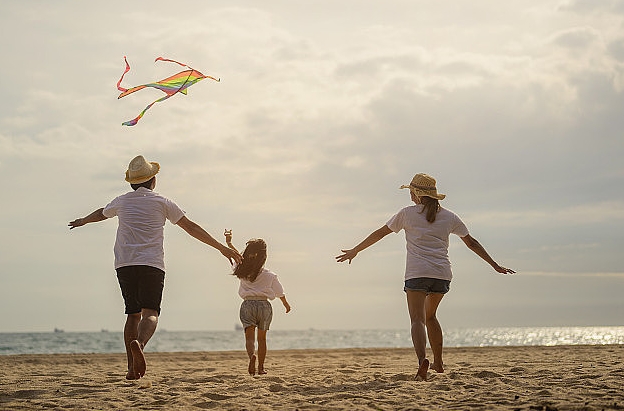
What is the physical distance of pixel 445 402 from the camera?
17.9ft

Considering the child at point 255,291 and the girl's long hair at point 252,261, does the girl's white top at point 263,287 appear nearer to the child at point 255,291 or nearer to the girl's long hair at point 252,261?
the child at point 255,291

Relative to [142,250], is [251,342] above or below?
below

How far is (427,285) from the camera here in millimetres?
7613

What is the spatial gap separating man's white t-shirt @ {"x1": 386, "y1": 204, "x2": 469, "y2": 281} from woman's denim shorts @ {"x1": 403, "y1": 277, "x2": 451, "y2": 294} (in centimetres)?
4

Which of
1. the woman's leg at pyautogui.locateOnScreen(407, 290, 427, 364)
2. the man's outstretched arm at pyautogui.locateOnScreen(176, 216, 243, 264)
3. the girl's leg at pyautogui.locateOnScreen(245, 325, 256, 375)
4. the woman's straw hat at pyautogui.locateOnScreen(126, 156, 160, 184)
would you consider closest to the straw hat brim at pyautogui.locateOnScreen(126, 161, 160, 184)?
the woman's straw hat at pyautogui.locateOnScreen(126, 156, 160, 184)

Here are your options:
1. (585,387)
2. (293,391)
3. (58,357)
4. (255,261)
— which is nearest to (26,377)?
(255,261)

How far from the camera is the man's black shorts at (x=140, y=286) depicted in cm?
707

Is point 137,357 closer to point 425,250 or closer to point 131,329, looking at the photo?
point 131,329

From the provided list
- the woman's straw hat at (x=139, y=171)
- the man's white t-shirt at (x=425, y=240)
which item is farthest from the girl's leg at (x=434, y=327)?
the woman's straw hat at (x=139, y=171)

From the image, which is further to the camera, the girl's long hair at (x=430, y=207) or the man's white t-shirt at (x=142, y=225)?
the girl's long hair at (x=430, y=207)

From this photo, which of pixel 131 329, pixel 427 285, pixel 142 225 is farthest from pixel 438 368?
pixel 142 225

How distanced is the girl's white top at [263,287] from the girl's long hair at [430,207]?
244 centimetres

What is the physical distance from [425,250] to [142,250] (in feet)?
9.71

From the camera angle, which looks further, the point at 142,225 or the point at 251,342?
the point at 251,342
